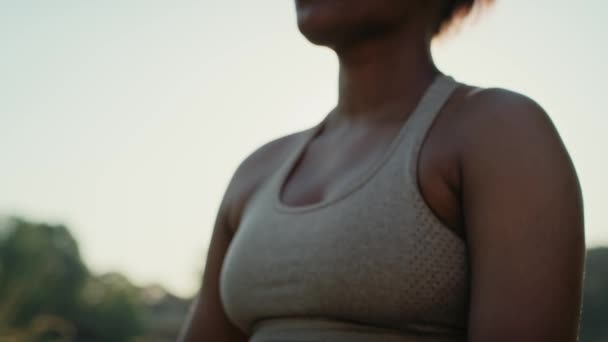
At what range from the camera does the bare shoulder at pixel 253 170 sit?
231 centimetres

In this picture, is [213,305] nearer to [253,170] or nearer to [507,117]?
[253,170]

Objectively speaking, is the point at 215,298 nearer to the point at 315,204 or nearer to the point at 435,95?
the point at 315,204

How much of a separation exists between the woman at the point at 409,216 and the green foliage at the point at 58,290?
4381cm

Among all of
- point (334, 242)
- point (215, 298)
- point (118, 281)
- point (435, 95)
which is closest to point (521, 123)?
point (435, 95)

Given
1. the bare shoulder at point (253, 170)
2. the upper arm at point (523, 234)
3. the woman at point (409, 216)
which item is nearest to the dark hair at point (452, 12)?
the woman at point (409, 216)

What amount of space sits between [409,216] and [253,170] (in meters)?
0.67

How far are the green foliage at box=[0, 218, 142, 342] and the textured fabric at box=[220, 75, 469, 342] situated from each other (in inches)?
1728

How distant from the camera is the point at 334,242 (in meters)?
1.84

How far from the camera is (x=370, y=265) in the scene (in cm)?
179

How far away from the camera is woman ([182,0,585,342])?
65.7 inches

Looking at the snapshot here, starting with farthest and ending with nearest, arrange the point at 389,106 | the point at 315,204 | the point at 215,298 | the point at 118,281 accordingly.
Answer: the point at 118,281 → the point at 215,298 → the point at 389,106 → the point at 315,204

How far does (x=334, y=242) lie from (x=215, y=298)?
23.3 inches

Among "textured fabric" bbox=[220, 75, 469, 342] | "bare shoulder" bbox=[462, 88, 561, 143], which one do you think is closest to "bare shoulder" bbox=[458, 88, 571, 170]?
"bare shoulder" bbox=[462, 88, 561, 143]

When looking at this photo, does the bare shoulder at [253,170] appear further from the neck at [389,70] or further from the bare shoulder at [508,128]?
the bare shoulder at [508,128]
